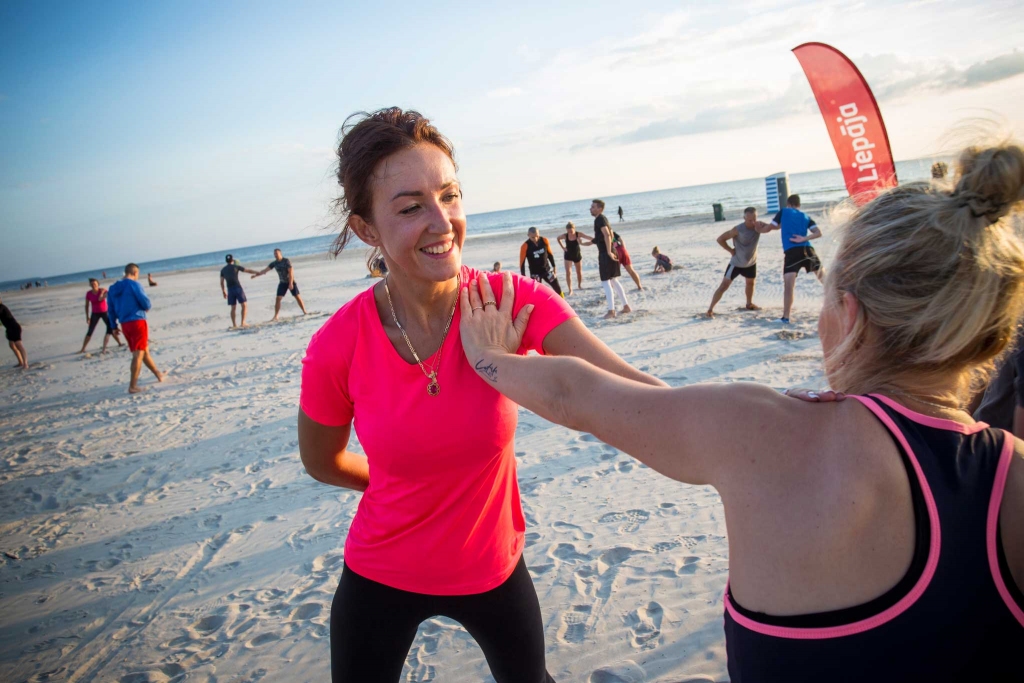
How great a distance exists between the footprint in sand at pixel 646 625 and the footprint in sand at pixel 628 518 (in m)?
0.87

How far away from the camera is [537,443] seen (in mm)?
6145

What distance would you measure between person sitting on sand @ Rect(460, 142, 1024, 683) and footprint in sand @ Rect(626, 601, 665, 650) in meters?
2.21

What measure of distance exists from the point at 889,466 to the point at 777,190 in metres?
27.3

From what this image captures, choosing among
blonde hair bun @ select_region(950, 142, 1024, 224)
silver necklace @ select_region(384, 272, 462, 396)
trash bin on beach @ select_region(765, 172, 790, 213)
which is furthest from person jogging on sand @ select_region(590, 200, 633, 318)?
trash bin on beach @ select_region(765, 172, 790, 213)

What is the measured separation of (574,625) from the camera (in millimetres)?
3334

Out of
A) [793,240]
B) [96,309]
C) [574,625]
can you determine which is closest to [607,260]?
[793,240]

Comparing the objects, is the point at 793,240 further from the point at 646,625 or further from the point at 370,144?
the point at 370,144

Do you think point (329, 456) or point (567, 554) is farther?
point (567, 554)

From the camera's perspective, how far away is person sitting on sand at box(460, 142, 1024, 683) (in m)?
0.96

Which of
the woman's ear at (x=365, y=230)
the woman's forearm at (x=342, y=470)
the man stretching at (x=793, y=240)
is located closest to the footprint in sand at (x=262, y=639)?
the woman's forearm at (x=342, y=470)

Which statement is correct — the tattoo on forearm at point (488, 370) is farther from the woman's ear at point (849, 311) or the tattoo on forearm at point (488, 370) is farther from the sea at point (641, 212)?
the sea at point (641, 212)

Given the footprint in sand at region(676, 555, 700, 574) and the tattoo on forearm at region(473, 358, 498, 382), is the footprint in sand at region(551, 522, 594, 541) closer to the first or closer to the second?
the footprint in sand at region(676, 555, 700, 574)

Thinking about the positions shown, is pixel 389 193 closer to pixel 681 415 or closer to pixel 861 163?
pixel 681 415

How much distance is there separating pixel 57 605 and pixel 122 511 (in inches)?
59.3
